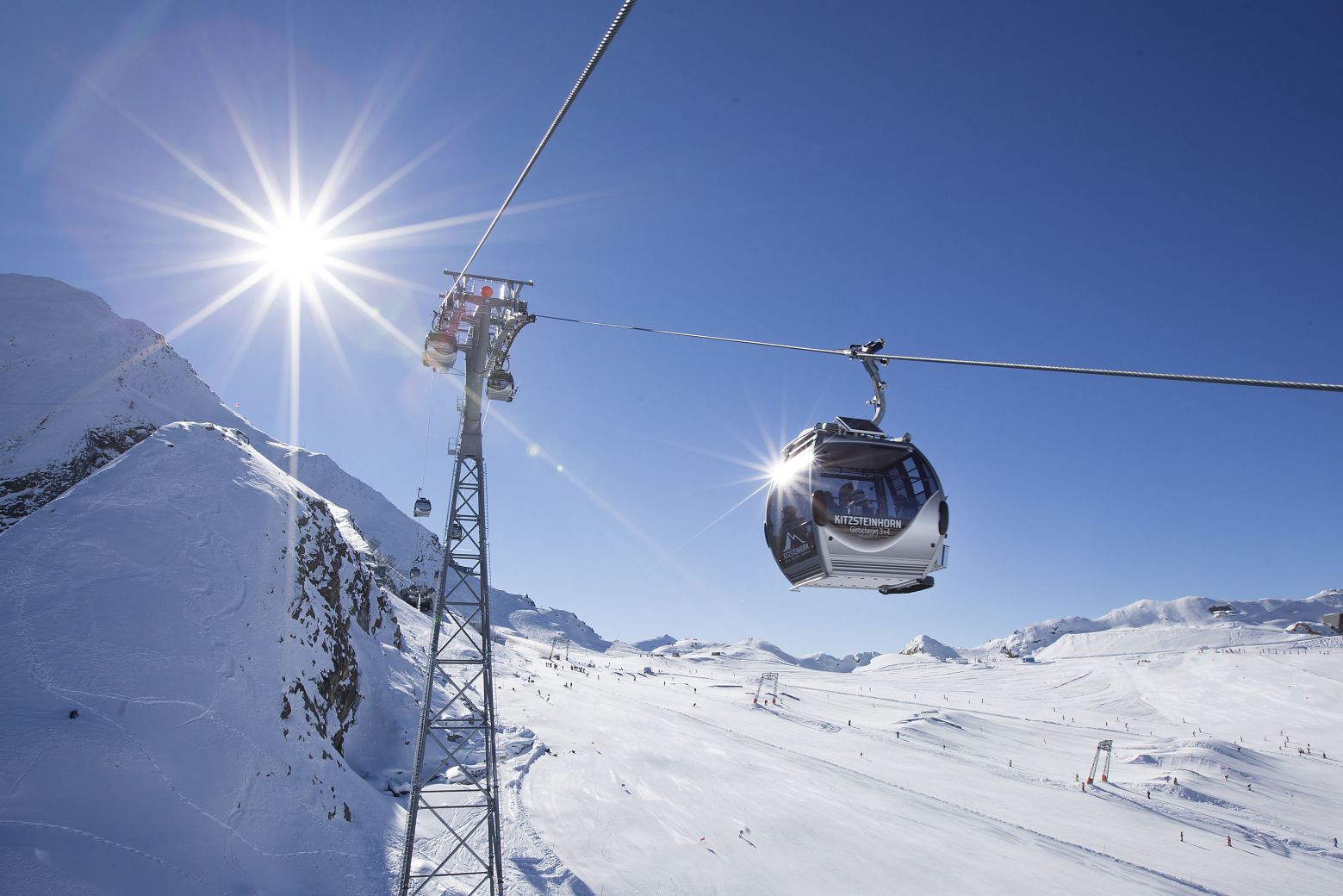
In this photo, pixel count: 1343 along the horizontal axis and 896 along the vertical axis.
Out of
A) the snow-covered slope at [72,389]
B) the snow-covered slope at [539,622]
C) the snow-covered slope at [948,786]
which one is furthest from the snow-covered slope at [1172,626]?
the snow-covered slope at [72,389]

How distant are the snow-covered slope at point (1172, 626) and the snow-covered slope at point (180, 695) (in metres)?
111

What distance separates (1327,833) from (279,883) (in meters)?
49.3

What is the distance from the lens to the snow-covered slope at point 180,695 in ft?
41.9

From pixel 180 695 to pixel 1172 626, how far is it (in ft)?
438

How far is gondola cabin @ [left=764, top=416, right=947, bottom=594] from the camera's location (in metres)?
10.1

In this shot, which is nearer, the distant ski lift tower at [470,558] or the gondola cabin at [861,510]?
the gondola cabin at [861,510]

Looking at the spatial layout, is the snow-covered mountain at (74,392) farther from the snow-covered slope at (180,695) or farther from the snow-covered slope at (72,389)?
the snow-covered slope at (180,695)

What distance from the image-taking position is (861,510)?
1028 cm

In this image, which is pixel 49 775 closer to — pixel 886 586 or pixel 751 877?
pixel 886 586

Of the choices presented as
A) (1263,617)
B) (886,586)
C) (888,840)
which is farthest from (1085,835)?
(1263,617)

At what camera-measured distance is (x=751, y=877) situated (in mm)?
22469

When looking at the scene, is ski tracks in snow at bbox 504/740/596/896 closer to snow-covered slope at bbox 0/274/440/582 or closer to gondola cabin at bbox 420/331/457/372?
gondola cabin at bbox 420/331/457/372

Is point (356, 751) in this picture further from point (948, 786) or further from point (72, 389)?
point (948, 786)

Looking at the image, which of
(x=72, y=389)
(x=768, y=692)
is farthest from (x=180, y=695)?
(x=768, y=692)
